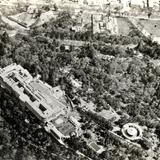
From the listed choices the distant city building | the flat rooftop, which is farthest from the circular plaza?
the flat rooftop

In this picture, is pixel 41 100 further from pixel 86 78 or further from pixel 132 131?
pixel 132 131

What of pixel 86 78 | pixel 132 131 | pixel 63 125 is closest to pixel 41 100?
pixel 63 125

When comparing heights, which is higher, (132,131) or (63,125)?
(63,125)

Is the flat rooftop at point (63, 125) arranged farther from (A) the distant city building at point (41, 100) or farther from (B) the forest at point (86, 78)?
(B) the forest at point (86, 78)

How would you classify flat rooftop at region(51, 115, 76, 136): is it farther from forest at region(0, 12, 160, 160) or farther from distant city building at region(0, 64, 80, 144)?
forest at region(0, 12, 160, 160)

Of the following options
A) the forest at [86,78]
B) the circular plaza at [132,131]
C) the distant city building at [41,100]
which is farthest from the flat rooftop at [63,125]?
the circular plaza at [132,131]

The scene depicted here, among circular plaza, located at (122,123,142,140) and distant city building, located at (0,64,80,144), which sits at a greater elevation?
distant city building, located at (0,64,80,144)

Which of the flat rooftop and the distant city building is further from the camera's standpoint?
the distant city building

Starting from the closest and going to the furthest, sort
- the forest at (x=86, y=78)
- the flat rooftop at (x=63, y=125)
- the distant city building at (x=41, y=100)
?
the forest at (x=86, y=78) → the flat rooftop at (x=63, y=125) → the distant city building at (x=41, y=100)

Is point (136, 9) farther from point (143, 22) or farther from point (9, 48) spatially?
point (9, 48)
